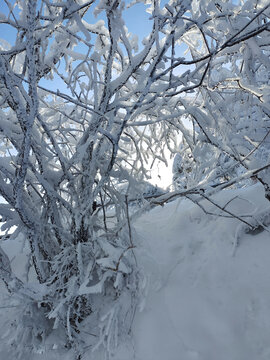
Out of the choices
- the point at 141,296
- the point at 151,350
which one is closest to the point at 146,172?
the point at 141,296

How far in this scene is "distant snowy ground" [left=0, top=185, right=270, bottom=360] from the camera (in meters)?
1.49

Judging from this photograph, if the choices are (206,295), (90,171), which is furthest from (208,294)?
(90,171)

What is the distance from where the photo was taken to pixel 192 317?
5.40 ft

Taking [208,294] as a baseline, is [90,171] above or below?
above

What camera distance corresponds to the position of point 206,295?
67.9 inches

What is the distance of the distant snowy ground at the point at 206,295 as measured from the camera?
58.6 inches

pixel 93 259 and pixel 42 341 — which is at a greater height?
pixel 93 259

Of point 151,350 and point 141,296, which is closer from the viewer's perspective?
point 151,350

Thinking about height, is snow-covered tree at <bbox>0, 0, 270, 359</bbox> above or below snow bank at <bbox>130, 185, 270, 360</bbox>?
above

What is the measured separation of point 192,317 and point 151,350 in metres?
0.33

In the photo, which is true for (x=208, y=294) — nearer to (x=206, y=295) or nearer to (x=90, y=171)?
(x=206, y=295)

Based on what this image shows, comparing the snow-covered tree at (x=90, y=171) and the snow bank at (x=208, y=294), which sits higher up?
the snow-covered tree at (x=90, y=171)

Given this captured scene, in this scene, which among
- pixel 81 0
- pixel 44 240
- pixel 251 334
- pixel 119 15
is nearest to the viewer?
pixel 119 15

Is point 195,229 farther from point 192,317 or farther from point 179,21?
point 179,21
